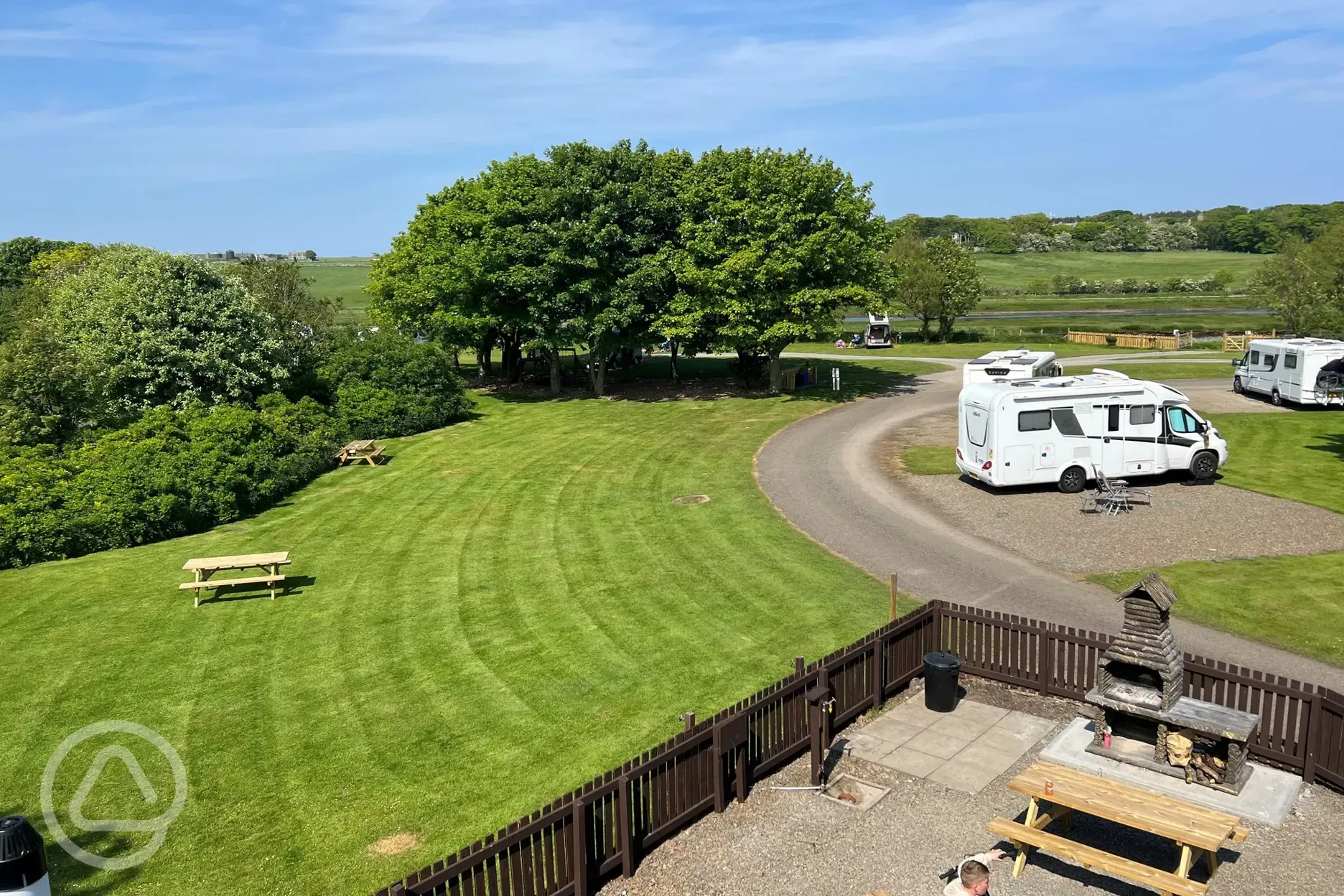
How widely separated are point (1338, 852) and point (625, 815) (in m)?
8.30

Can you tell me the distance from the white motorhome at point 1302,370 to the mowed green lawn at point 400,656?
84.4 ft

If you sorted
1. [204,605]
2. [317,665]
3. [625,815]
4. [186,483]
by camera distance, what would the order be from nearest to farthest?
1. [625,815]
2. [317,665]
3. [204,605]
4. [186,483]

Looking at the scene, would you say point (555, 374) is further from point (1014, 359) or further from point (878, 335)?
point (878, 335)

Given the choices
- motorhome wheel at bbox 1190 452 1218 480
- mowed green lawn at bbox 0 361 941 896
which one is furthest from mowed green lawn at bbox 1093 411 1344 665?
mowed green lawn at bbox 0 361 941 896

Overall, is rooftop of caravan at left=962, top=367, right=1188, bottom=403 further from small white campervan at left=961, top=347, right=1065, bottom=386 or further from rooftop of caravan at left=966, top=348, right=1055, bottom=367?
rooftop of caravan at left=966, top=348, right=1055, bottom=367

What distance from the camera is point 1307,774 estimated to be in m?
12.1

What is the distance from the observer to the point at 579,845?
1002cm

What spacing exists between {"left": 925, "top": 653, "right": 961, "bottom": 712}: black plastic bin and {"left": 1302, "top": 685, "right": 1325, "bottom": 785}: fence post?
15.2ft

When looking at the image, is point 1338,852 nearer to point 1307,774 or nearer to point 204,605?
point 1307,774

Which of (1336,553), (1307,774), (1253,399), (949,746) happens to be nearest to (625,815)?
(949,746)

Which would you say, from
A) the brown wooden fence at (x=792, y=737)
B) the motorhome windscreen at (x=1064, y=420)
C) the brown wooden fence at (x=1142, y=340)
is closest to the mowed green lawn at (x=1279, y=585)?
the brown wooden fence at (x=792, y=737)

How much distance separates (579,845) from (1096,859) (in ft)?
18.7

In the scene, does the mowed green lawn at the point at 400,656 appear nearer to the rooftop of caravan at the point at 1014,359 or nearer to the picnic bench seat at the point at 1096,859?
the picnic bench seat at the point at 1096,859

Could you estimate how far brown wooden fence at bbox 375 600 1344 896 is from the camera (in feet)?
31.7
